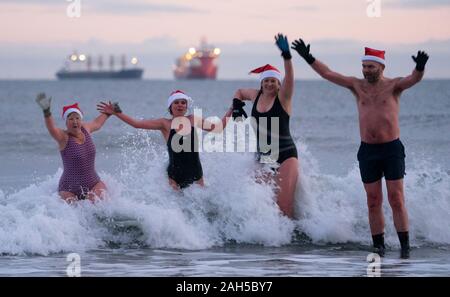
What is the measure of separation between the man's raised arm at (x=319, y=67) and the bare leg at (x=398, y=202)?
1083 mm

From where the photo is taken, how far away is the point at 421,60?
9992mm

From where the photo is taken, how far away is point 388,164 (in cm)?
1044

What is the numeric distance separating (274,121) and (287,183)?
748mm

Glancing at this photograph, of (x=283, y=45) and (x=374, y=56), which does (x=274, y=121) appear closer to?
(x=283, y=45)

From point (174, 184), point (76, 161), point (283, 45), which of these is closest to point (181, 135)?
point (174, 184)

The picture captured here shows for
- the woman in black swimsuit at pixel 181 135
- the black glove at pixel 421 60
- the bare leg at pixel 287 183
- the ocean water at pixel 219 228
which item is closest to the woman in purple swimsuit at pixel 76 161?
the ocean water at pixel 219 228

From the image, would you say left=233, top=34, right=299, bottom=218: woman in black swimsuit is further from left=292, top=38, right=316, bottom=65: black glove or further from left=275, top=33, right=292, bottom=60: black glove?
left=292, top=38, right=316, bottom=65: black glove

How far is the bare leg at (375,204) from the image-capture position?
34.8 ft

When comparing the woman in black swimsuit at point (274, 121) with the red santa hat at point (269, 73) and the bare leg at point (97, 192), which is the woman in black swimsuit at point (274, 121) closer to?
the red santa hat at point (269, 73)

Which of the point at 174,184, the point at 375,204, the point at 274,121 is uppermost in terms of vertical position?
A: the point at 274,121

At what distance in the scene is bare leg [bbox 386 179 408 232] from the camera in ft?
34.4

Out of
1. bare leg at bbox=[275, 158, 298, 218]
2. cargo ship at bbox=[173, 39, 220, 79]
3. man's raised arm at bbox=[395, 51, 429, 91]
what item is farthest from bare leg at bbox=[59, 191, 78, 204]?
cargo ship at bbox=[173, 39, 220, 79]
